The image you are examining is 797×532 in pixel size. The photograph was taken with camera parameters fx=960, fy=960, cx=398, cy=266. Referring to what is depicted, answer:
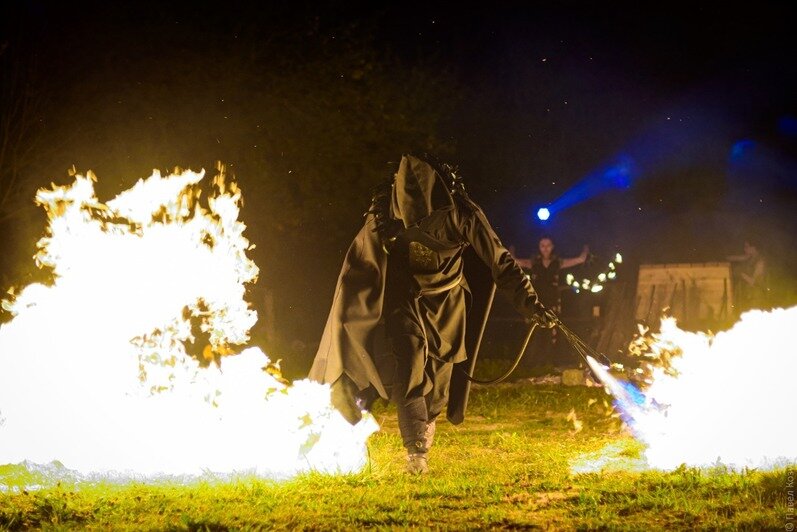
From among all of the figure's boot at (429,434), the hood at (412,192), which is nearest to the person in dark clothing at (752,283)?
the figure's boot at (429,434)

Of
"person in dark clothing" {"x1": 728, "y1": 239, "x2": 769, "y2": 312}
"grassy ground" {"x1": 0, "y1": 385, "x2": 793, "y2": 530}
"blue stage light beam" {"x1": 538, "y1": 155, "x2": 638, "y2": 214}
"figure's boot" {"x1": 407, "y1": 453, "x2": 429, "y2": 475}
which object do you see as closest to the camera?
"grassy ground" {"x1": 0, "y1": 385, "x2": 793, "y2": 530}

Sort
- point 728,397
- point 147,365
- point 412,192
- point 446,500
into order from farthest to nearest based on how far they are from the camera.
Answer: point 412,192 < point 147,365 < point 728,397 < point 446,500

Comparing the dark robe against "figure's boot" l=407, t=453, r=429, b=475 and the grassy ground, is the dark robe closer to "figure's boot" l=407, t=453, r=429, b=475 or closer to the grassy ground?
"figure's boot" l=407, t=453, r=429, b=475

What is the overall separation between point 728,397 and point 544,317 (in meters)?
1.55

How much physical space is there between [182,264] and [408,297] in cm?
197

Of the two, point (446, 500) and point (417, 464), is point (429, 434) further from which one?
point (446, 500)

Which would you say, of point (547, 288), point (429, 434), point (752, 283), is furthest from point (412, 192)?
point (752, 283)

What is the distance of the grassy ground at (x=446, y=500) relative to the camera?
19.5 feet

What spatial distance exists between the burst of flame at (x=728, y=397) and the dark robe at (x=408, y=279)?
1.28 metres

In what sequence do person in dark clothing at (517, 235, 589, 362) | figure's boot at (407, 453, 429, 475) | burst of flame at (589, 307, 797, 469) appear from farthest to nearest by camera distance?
person in dark clothing at (517, 235, 589, 362) < figure's boot at (407, 453, 429, 475) < burst of flame at (589, 307, 797, 469)

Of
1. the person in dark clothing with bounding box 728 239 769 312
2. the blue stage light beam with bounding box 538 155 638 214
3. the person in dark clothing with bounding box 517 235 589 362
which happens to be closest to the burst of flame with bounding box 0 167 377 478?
the person in dark clothing with bounding box 517 235 589 362

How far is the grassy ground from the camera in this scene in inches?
234

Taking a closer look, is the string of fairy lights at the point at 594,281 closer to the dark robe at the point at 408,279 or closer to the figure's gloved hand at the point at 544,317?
the dark robe at the point at 408,279

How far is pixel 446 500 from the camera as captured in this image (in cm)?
659
